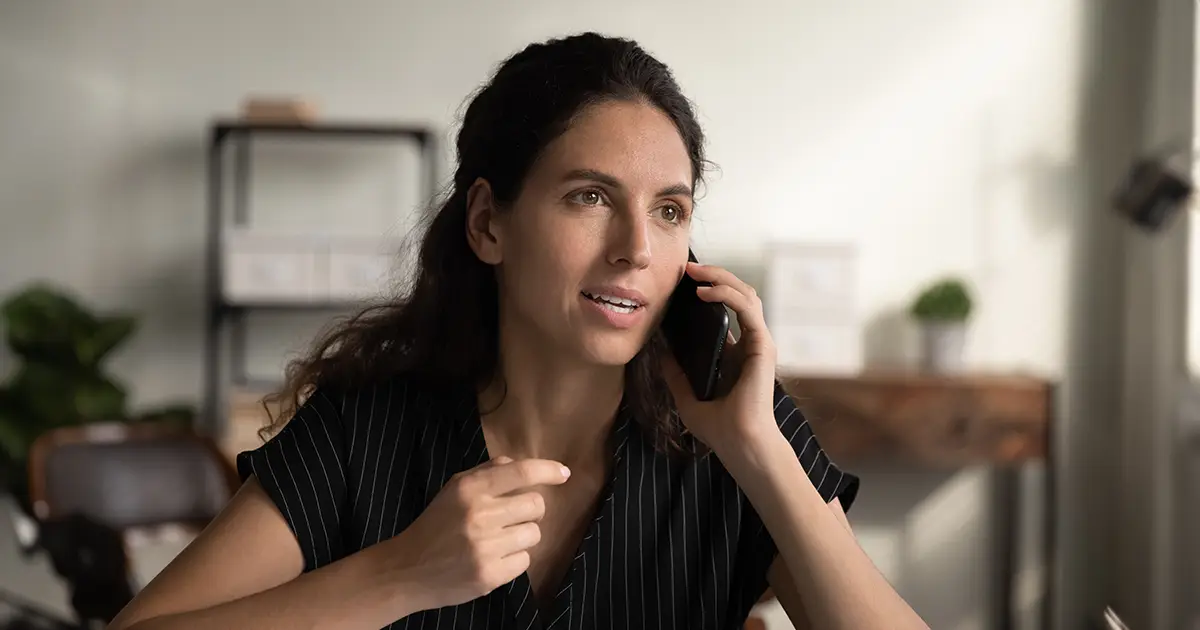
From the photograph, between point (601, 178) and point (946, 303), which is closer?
point (601, 178)

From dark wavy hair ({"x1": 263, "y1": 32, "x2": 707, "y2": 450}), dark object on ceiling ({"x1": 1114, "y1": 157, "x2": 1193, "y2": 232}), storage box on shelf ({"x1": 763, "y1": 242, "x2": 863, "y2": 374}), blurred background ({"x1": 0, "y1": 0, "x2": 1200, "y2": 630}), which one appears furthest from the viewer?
blurred background ({"x1": 0, "y1": 0, "x2": 1200, "y2": 630})

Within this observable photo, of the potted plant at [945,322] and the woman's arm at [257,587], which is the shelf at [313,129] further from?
the woman's arm at [257,587]

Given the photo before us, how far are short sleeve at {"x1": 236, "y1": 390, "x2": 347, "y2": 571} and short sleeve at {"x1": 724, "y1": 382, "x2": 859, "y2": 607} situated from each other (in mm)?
507

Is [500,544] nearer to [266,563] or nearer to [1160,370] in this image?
[266,563]

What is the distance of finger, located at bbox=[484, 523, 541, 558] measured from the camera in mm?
1100

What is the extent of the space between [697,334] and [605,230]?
0.54 ft

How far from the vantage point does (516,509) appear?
1111mm

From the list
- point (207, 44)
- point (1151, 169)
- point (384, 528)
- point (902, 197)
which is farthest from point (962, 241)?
point (384, 528)

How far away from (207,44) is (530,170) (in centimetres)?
276

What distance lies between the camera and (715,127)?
380cm

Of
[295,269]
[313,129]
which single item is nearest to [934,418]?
[295,269]

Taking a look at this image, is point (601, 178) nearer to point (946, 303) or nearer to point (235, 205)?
point (946, 303)

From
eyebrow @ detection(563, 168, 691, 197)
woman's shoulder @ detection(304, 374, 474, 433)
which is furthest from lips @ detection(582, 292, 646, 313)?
woman's shoulder @ detection(304, 374, 474, 433)

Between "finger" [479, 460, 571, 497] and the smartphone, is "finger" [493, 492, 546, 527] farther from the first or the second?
the smartphone
